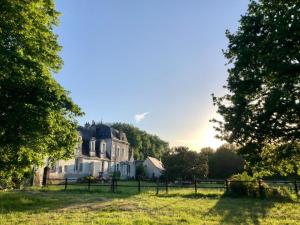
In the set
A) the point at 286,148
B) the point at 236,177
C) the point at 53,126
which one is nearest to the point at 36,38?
the point at 53,126

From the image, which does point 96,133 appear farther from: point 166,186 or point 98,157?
point 166,186

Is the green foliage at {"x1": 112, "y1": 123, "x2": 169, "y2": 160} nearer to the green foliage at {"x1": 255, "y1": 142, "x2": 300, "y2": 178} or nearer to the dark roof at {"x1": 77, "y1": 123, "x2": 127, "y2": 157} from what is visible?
the dark roof at {"x1": 77, "y1": 123, "x2": 127, "y2": 157}

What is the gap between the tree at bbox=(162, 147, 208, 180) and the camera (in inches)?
1976

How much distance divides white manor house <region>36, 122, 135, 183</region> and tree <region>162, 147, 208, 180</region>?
12341 mm

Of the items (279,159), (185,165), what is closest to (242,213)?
(279,159)

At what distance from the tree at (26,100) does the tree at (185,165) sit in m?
37.8

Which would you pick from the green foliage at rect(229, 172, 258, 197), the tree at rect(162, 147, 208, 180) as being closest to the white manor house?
the tree at rect(162, 147, 208, 180)

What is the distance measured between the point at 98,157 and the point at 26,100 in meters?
45.2

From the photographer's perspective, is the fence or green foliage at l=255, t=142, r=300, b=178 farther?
the fence

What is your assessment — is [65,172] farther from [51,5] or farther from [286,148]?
[286,148]

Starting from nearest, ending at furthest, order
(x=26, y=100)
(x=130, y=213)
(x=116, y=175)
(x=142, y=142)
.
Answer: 1. (x=26, y=100)
2. (x=130, y=213)
3. (x=116, y=175)
4. (x=142, y=142)

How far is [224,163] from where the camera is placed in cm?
5731

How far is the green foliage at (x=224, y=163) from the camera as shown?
185 ft

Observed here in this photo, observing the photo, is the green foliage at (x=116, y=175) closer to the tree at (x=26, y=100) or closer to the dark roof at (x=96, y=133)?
the dark roof at (x=96, y=133)
